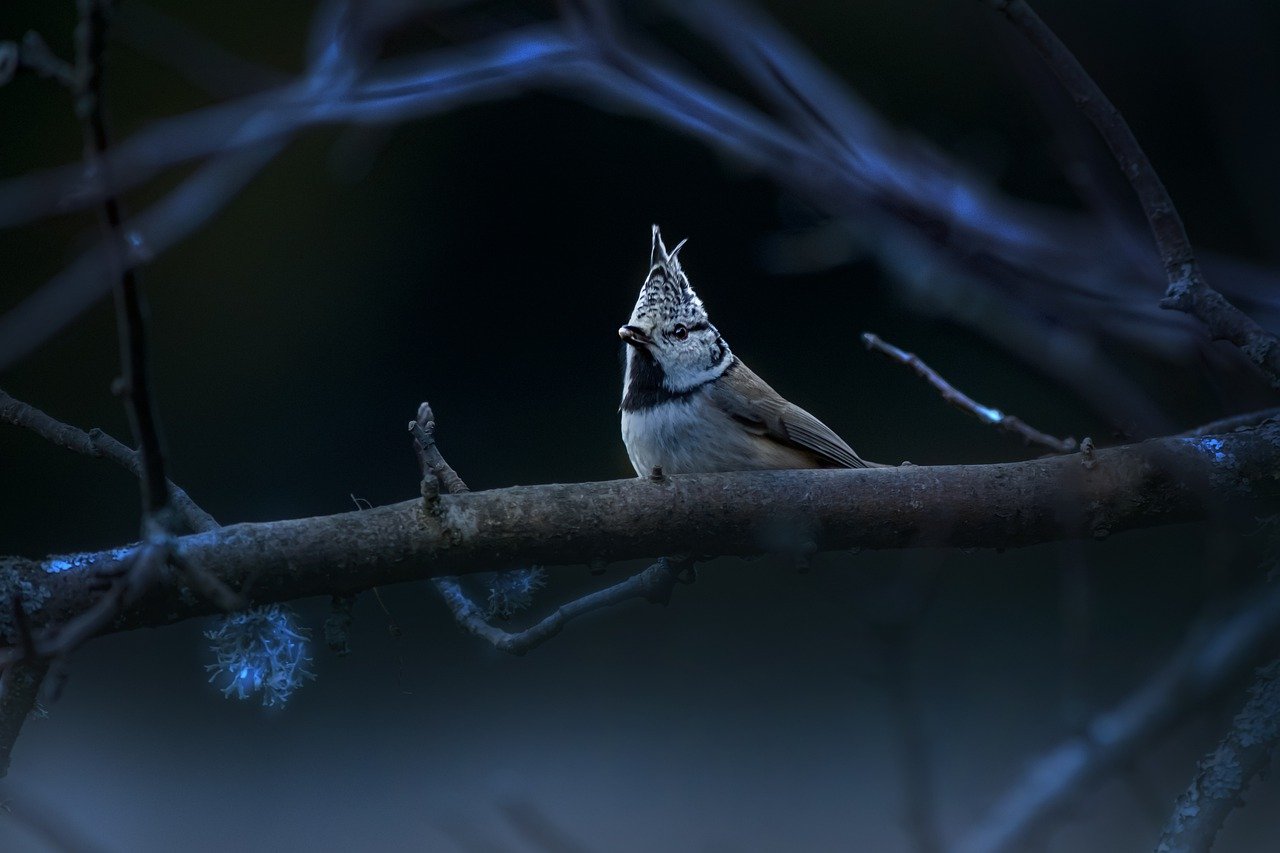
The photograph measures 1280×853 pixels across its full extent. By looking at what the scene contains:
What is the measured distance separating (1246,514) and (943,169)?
1.87 ft

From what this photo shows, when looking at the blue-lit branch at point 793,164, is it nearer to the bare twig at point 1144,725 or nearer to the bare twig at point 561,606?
the bare twig at point 1144,725

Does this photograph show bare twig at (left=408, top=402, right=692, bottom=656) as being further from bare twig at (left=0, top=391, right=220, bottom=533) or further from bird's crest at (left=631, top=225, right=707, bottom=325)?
bird's crest at (left=631, top=225, right=707, bottom=325)

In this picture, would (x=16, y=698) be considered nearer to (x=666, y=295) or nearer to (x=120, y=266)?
(x=120, y=266)

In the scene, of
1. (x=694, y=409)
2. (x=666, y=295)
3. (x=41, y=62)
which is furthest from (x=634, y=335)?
(x=41, y=62)

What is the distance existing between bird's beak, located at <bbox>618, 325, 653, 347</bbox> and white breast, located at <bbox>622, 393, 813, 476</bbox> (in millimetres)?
133

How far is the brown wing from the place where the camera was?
1951 millimetres

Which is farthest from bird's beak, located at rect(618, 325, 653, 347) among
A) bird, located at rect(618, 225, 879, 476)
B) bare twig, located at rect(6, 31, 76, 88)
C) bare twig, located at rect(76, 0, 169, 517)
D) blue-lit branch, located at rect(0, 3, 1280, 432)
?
bare twig, located at rect(6, 31, 76, 88)

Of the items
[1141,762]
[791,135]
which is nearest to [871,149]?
[791,135]

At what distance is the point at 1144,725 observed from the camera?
0.99 metres

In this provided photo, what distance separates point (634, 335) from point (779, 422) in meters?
0.33

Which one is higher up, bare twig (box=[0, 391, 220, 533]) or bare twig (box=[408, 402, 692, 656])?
bare twig (box=[0, 391, 220, 533])

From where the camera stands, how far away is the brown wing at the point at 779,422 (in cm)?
195

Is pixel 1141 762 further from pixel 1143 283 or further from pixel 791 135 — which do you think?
pixel 791 135

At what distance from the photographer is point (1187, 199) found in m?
1.91
